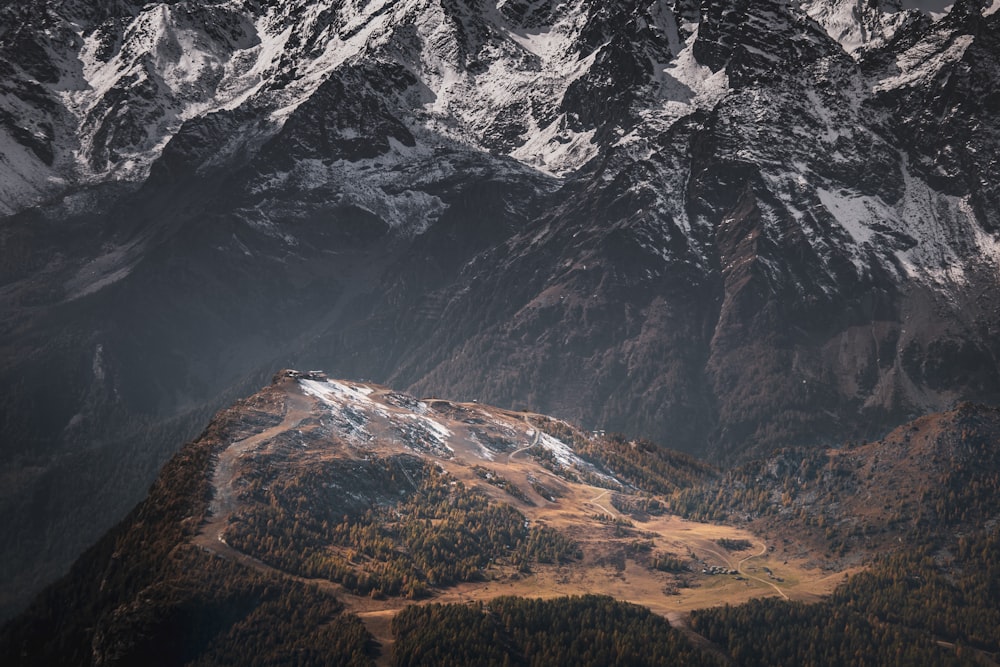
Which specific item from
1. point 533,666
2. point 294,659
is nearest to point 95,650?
point 294,659

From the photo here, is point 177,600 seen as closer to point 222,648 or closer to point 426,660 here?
point 222,648

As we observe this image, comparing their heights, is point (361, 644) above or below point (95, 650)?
above

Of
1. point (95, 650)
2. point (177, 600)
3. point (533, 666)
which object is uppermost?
point (533, 666)

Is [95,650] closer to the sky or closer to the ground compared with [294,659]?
closer to the ground

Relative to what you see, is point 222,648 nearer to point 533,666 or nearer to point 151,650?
point 151,650

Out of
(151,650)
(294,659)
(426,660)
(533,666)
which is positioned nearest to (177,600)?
(151,650)

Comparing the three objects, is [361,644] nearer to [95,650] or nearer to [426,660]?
[426,660]

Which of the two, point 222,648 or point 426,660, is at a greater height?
point 426,660
